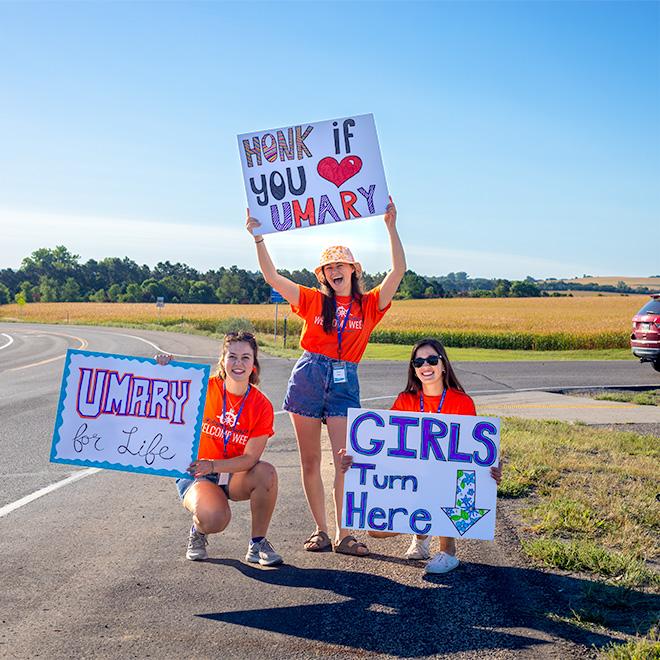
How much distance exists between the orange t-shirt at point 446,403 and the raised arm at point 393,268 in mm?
614

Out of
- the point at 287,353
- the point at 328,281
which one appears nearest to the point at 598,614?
the point at 328,281

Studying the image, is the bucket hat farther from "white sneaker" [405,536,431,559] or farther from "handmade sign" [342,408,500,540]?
"white sneaker" [405,536,431,559]

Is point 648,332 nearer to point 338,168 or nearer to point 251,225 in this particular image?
point 338,168

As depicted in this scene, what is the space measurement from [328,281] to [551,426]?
5922 mm

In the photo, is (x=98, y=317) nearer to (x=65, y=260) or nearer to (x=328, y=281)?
(x=328, y=281)

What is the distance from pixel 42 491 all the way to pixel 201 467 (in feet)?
8.93

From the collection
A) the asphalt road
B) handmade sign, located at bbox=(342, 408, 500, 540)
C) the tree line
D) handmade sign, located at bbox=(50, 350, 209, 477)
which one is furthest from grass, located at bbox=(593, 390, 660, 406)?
the tree line

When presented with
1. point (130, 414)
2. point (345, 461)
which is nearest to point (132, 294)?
point (130, 414)

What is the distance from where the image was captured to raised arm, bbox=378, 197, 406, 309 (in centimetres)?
505

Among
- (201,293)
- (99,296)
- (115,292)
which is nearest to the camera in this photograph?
(201,293)

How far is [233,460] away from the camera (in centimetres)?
484

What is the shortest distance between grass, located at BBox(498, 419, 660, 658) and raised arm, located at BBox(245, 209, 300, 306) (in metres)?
2.15

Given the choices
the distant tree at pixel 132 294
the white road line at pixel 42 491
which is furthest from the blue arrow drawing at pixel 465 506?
the distant tree at pixel 132 294

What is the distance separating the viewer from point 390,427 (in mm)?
4723
